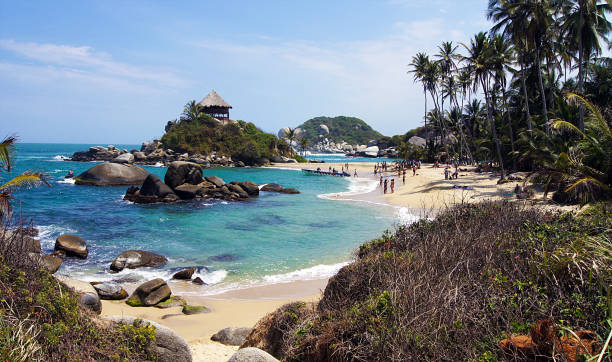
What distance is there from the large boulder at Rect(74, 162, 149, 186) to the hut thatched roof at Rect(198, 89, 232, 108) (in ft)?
144

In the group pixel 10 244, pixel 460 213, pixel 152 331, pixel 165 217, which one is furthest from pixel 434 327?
pixel 165 217

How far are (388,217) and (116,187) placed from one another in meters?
28.4

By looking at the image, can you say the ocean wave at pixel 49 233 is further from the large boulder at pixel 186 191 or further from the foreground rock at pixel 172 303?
the large boulder at pixel 186 191

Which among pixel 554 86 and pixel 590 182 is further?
pixel 554 86

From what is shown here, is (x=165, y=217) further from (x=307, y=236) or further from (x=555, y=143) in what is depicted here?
(x=555, y=143)

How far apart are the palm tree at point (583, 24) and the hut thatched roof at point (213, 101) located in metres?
68.4

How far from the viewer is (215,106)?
8388 cm

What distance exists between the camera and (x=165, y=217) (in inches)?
985

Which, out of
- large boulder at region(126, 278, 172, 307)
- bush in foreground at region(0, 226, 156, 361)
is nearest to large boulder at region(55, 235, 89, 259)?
large boulder at region(126, 278, 172, 307)

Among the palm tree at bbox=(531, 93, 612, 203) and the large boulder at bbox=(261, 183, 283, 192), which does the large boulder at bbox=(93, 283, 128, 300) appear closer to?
the palm tree at bbox=(531, 93, 612, 203)

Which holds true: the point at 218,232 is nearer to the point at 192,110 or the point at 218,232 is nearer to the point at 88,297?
the point at 88,297

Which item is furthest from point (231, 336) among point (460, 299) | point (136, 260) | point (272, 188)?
point (272, 188)

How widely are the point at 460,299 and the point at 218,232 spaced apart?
1769cm

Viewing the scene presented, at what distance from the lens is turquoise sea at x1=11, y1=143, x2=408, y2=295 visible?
47.7ft
